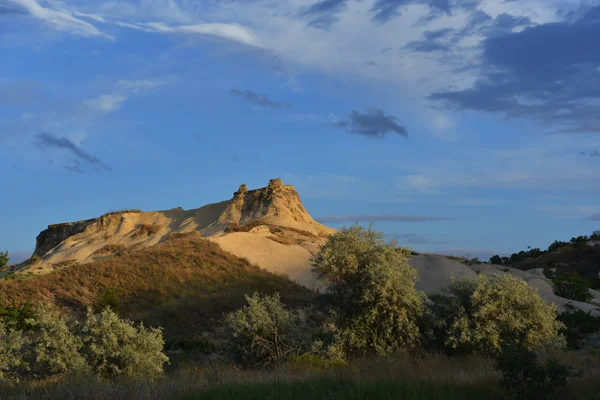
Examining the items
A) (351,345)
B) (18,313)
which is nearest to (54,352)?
(351,345)

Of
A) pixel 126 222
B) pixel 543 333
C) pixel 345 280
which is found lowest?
pixel 543 333

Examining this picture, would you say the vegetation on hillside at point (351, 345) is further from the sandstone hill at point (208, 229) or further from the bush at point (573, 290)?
the sandstone hill at point (208, 229)

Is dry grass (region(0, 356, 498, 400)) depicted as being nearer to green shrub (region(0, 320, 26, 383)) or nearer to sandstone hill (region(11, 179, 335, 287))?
green shrub (region(0, 320, 26, 383))

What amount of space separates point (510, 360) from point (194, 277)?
28.8 meters

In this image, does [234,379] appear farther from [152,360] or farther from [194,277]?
[194,277]

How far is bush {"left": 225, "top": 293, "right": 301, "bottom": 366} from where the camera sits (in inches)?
652

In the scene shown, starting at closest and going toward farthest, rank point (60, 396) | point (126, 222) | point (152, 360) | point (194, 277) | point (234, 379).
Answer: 1. point (60, 396)
2. point (234, 379)
3. point (152, 360)
4. point (194, 277)
5. point (126, 222)

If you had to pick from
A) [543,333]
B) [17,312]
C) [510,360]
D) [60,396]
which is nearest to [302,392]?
[510,360]

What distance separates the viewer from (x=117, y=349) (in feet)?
50.6

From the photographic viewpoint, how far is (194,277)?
35.3 metres

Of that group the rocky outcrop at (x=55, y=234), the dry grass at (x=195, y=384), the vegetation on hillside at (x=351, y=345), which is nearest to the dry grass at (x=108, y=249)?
the rocky outcrop at (x=55, y=234)

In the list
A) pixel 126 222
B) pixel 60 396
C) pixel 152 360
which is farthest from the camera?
pixel 126 222

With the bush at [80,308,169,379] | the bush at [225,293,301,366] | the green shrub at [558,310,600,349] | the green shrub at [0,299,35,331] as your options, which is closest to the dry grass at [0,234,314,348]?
the green shrub at [0,299,35,331]

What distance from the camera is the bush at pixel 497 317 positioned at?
673 inches
